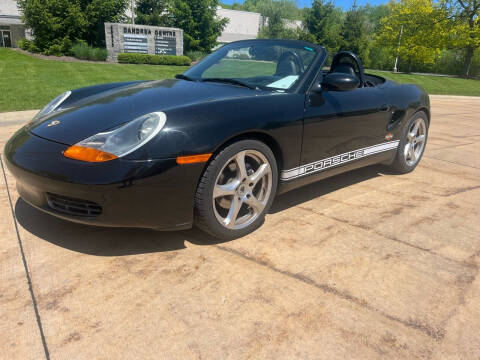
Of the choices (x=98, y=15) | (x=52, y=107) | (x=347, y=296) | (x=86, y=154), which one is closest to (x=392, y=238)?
(x=347, y=296)

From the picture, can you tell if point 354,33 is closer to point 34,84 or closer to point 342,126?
point 34,84

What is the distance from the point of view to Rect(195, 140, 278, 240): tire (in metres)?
2.35

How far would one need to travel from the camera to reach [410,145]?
14.4ft

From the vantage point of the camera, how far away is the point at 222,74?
3.33 meters

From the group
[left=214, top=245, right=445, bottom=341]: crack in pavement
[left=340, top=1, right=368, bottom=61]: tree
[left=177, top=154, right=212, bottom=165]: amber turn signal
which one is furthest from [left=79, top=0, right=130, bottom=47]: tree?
[left=214, top=245, right=445, bottom=341]: crack in pavement

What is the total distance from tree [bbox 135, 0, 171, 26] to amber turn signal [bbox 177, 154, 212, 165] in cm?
3224

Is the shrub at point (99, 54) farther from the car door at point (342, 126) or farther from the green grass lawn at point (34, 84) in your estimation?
the car door at point (342, 126)

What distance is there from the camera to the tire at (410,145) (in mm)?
4195

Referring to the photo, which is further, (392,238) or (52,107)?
(52,107)

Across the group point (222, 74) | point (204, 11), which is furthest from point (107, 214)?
point (204, 11)

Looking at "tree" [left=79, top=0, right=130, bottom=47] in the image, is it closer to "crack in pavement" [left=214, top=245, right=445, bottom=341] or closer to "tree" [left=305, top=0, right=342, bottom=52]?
"tree" [left=305, top=0, right=342, bottom=52]

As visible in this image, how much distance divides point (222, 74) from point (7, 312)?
2314 millimetres

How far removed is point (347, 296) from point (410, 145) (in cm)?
283

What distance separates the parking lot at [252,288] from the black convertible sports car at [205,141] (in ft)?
0.90
